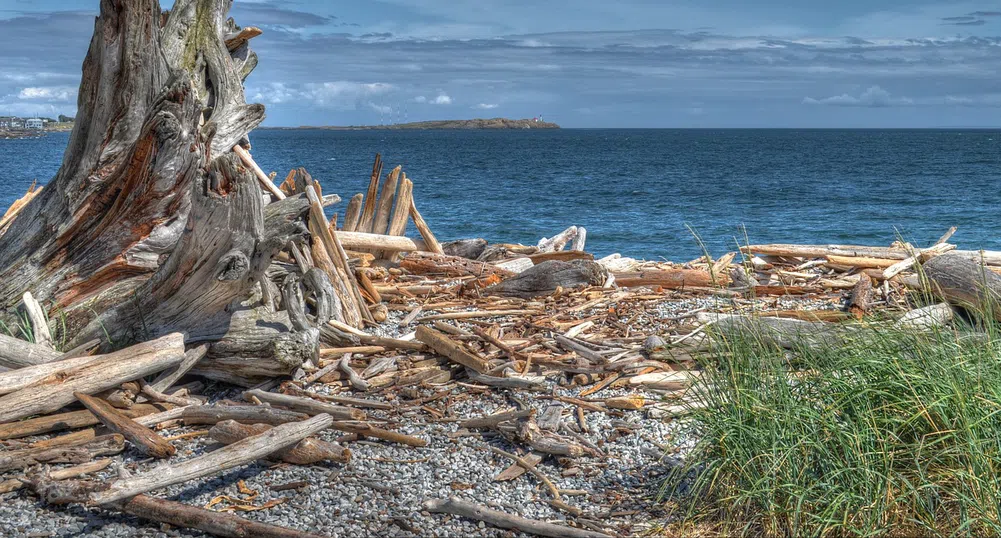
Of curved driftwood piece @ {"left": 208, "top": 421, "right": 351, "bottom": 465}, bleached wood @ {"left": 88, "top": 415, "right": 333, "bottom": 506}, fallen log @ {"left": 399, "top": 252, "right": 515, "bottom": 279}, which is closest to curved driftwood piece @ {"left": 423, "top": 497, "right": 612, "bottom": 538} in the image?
curved driftwood piece @ {"left": 208, "top": 421, "right": 351, "bottom": 465}

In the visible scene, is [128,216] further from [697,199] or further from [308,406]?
[697,199]

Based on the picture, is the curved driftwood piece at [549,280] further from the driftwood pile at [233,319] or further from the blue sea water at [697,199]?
the blue sea water at [697,199]

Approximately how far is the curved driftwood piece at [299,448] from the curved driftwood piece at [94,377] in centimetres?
125

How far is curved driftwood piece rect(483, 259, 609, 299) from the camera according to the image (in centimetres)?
934

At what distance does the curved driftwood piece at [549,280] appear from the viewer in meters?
9.34

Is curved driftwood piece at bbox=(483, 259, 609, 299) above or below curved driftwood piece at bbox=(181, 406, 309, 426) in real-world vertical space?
above

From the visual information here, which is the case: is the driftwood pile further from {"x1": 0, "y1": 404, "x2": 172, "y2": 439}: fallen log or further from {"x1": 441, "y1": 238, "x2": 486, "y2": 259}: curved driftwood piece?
{"x1": 441, "y1": 238, "x2": 486, "y2": 259}: curved driftwood piece

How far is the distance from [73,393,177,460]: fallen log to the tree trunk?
102 centimetres

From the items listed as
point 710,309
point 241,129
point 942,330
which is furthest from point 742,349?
point 241,129

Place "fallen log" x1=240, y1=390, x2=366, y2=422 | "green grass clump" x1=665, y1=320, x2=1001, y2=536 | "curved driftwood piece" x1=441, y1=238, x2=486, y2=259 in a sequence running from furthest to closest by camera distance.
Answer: "curved driftwood piece" x1=441, y1=238, x2=486, y2=259
"fallen log" x1=240, y1=390, x2=366, y2=422
"green grass clump" x1=665, y1=320, x2=1001, y2=536

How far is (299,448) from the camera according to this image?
17.1 feet

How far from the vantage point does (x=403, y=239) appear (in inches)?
426

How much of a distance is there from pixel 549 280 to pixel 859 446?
5402mm

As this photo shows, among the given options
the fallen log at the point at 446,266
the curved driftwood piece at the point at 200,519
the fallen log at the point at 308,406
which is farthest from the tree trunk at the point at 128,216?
the fallen log at the point at 446,266
